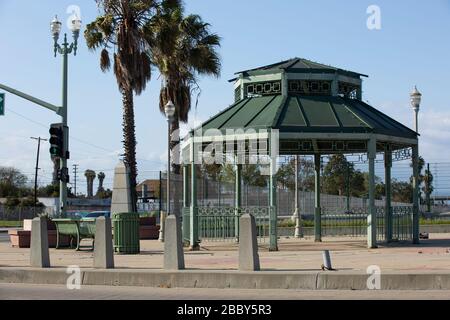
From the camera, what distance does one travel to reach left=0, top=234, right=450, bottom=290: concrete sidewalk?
12875 millimetres

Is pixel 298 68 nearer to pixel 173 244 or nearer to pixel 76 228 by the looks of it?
pixel 76 228

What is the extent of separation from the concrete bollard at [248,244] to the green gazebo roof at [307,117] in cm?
700

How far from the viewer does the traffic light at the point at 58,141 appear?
24.7 metres

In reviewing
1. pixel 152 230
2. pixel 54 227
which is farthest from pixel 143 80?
pixel 54 227

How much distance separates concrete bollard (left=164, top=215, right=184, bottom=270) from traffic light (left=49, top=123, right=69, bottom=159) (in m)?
11.3

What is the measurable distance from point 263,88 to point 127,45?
346 inches

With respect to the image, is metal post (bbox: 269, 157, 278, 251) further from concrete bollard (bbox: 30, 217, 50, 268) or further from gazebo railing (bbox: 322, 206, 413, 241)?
concrete bollard (bbox: 30, 217, 50, 268)

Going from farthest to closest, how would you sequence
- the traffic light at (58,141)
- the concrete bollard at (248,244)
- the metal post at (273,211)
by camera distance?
the traffic light at (58,141)
the metal post at (273,211)
the concrete bollard at (248,244)

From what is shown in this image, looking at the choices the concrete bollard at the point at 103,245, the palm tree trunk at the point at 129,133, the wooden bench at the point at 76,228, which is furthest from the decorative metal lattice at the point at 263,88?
the concrete bollard at the point at 103,245

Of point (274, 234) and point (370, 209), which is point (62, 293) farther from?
point (370, 209)

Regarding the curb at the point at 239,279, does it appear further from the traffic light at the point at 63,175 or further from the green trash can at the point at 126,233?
the traffic light at the point at 63,175

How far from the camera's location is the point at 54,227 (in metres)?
24.1

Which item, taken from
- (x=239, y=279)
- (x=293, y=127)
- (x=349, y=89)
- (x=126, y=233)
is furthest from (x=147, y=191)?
(x=239, y=279)
